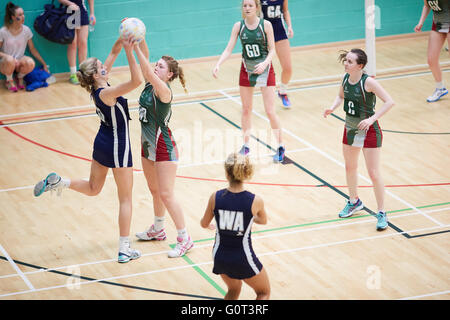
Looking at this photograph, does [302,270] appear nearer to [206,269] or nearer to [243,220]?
[206,269]

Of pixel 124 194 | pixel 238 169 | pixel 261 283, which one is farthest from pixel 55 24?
pixel 261 283

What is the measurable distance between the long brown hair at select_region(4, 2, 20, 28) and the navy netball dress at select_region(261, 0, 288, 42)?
158 inches

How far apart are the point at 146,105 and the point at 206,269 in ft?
5.18

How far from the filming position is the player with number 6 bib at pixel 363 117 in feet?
22.6

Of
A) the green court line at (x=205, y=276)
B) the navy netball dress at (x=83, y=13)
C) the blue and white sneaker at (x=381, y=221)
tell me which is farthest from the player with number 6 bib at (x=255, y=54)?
the navy netball dress at (x=83, y=13)

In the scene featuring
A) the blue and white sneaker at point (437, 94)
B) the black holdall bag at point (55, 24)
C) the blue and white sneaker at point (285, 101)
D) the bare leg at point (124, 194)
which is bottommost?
the blue and white sneaker at point (437, 94)

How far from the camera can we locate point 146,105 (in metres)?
6.52

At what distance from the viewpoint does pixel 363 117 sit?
7.03 metres

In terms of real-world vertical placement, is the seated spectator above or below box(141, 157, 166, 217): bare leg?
above

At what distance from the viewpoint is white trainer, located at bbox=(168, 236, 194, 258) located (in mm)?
6773

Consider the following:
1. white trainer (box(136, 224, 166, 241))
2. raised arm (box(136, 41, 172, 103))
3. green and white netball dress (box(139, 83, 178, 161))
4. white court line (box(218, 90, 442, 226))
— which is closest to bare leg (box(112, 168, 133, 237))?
green and white netball dress (box(139, 83, 178, 161))

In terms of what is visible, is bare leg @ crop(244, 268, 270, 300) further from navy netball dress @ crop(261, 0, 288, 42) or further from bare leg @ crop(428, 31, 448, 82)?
bare leg @ crop(428, 31, 448, 82)

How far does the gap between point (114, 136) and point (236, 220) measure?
188cm

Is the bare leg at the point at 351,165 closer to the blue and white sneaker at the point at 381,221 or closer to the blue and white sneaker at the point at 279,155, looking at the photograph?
the blue and white sneaker at the point at 381,221
